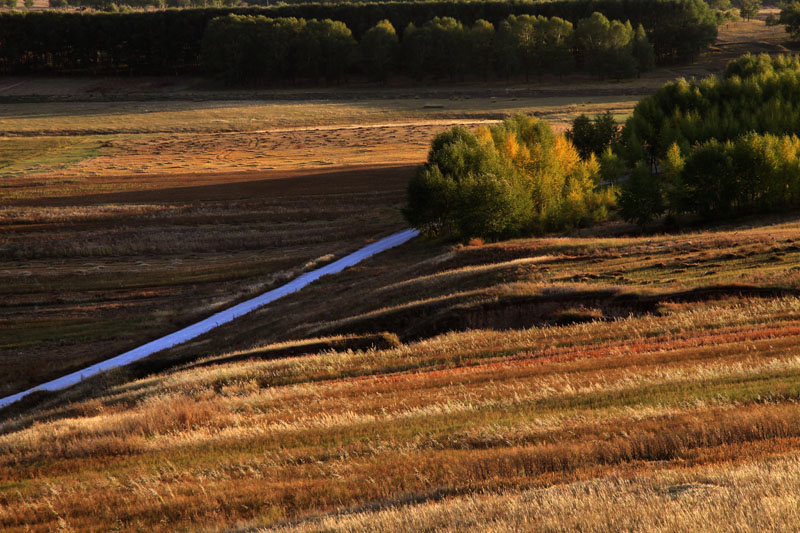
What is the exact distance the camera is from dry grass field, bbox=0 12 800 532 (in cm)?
1278

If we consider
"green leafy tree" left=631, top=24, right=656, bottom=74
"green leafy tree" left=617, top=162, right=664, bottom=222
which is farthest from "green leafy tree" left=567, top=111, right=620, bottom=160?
"green leafy tree" left=631, top=24, right=656, bottom=74

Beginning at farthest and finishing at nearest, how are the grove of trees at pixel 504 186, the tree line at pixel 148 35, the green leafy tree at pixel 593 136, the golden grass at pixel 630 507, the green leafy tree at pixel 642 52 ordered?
the tree line at pixel 148 35, the green leafy tree at pixel 642 52, the green leafy tree at pixel 593 136, the grove of trees at pixel 504 186, the golden grass at pixel 630 507

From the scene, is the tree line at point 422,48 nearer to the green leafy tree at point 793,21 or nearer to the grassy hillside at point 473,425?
the green leafy tree at point 793,21

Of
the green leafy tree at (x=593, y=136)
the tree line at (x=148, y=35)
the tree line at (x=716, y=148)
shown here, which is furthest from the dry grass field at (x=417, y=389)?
the tree line at (x=148, y=35)

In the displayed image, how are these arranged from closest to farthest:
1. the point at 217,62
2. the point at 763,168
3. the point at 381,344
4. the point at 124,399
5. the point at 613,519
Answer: the point at 613,519, the point at 124,399, the point at 381,344, the point at 763,168, the point at 217,62

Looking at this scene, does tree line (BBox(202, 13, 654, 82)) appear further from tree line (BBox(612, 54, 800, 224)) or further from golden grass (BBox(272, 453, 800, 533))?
golden grass (BBox(272, 453, 800, 533))

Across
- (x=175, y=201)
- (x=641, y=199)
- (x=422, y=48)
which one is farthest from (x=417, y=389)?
(x=422, y=48)

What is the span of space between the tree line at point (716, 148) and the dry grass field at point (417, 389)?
364 centimetres

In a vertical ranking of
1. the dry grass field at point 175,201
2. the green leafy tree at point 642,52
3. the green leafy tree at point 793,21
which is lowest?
the dry grass field at point 175,201

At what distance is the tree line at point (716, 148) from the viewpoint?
60.8m

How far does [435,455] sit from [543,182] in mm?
53392

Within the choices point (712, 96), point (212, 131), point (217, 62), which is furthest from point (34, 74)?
point (712, 96)

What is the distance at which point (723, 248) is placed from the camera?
3872cm

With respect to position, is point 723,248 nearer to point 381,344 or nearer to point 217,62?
point 381,344
